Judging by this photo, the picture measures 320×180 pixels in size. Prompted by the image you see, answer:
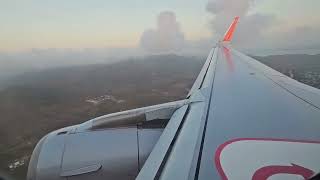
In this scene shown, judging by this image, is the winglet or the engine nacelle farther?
the winglet

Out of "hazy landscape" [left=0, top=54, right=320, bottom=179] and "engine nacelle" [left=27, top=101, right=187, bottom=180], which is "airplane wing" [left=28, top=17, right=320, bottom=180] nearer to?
"engine nacelle" [left=27, top=101, right=187, bottom=180]

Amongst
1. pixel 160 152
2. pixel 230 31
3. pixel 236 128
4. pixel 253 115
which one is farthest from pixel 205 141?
pixel 230 31

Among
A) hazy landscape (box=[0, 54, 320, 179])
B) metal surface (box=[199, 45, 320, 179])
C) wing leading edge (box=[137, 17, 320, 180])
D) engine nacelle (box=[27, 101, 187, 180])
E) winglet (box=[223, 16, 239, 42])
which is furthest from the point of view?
hazy landscape (box=[0, 54, 320, 179])

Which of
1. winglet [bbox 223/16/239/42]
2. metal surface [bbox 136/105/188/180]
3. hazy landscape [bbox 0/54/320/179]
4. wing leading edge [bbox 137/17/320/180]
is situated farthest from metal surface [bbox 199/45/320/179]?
winglet [bbox 223/16/239/42]

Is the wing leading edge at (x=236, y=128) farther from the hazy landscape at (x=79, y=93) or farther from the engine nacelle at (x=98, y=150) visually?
the hazy landscape at (x=79, y=93)

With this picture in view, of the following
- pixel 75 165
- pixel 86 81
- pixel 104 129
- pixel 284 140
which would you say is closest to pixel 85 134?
pixel 104 129

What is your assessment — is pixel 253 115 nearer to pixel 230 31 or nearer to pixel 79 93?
pixel 230 31
